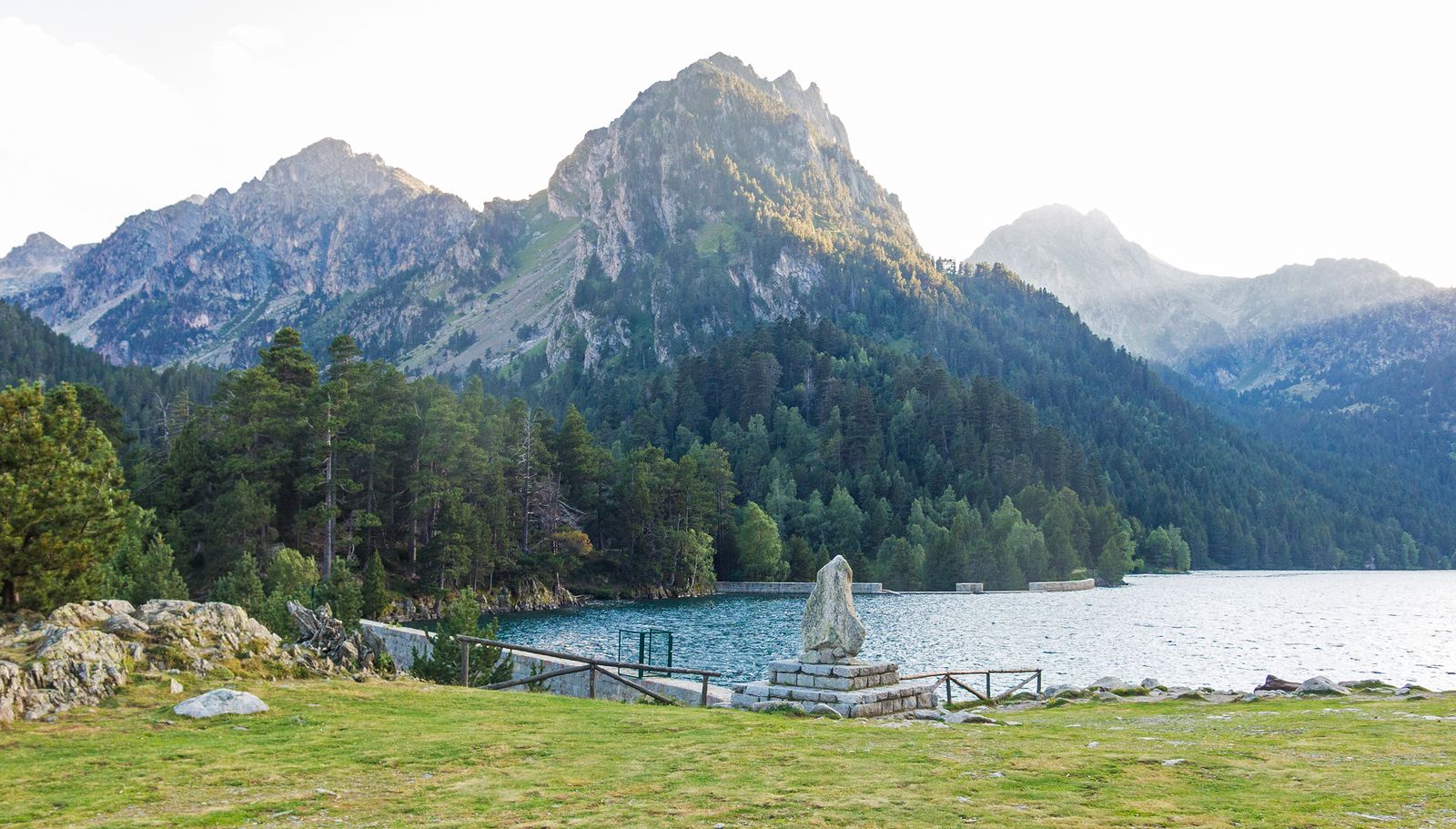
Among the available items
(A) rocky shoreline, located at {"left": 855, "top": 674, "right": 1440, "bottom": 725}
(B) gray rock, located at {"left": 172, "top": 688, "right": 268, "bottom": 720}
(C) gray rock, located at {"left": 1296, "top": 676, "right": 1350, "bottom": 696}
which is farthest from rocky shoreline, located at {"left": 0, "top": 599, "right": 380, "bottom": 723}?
(C) gray rock, located at {"left": 1296, "top": 676, "right": 1350, "bottom": 696}

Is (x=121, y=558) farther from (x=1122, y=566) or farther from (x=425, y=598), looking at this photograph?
(x=1122, y=566)

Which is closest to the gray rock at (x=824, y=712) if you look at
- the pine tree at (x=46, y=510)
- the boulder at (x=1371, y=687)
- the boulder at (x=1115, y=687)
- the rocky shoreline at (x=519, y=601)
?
the boulder at (x=1115, y=687)

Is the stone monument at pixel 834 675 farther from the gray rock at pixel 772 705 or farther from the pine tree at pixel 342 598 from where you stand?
the pine tree at pixel 342 598

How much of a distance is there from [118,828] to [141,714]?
9255 mm

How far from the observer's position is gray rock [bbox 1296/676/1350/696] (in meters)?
29.7

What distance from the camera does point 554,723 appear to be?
21.3 metres

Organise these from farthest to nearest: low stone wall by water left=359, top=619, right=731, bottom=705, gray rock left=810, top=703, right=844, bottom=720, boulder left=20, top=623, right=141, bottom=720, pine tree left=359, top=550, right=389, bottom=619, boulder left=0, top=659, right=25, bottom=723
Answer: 1. pine tree left=359, top=550, right=389, bottom=619
2. low stone wall by water left=359, top=619, right=731, bottom=705
3. gray rock left=810, top=703, right=844, bottom=720
4. boulder left=20, top=623, right=141, bottom=720
5. boulder left=0, top=659, right=25, bottom=723

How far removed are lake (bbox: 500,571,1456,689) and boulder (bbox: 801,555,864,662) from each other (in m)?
26.9

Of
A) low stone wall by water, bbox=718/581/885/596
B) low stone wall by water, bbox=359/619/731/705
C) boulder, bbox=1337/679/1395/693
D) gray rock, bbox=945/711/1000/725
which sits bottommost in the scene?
low stone wall by water, bbox=718/581/885/596

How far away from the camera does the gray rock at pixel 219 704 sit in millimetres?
20000

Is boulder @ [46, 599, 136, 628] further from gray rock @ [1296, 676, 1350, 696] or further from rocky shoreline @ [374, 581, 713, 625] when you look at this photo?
rocky shoreline @ [374, 581, 713, 625]

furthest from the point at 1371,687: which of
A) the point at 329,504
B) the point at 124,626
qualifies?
the point at 329,504

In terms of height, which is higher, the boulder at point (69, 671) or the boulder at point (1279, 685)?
the boulder at point (69, 671)

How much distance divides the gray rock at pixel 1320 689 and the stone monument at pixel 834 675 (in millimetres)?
12808
